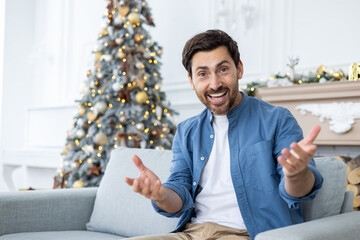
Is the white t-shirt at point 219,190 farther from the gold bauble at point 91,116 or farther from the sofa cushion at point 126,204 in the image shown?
the gold bauble at point 91,116

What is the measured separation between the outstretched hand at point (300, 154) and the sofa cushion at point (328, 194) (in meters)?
0.45

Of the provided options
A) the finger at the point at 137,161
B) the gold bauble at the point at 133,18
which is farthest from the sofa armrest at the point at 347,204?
the gold bauble at the point at 133,18

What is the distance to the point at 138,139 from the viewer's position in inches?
143

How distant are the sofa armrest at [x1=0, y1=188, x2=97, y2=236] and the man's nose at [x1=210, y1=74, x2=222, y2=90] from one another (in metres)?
1.12

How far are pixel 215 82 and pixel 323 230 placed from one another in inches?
24.0

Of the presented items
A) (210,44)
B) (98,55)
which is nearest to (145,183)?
(210,44)

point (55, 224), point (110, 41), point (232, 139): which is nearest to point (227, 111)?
point (232, 139)

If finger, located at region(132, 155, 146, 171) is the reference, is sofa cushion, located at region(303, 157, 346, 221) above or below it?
below

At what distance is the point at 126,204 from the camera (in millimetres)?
2057

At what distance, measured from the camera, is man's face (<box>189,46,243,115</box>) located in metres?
1.53

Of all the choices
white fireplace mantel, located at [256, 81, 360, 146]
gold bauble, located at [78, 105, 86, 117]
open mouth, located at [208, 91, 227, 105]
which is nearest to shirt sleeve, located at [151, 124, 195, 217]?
open mouth, located at [208, 91, 227, 105]

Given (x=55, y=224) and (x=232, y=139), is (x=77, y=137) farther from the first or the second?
(x=232, y=139)

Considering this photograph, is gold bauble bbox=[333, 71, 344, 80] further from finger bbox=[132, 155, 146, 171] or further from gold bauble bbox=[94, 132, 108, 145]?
finger bbox=[132, 155, 146, 171]

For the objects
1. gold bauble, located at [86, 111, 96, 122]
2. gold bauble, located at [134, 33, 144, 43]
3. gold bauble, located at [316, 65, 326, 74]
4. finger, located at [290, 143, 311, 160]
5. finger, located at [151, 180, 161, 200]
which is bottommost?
finger, located at [151, 180, 161, 200]
